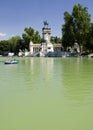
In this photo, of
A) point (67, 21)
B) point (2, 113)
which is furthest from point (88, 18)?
point (2, 113)

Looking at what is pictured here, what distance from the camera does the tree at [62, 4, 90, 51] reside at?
70250mm

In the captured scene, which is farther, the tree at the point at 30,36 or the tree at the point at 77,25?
the tree at the point at 30,36

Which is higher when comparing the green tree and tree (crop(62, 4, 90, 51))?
tree (crop(62, 4, 90, 51))

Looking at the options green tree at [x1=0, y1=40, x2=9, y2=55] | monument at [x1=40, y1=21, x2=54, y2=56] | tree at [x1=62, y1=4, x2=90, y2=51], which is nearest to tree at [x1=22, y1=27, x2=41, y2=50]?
monument at [x1=40, y1=21, x2=54, y2=56]

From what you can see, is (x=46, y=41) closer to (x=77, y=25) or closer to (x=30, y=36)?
(x=30, y=36)

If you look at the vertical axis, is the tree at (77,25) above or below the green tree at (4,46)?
above

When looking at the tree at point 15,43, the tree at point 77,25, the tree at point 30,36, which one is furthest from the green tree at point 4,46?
the tree at point 77,25

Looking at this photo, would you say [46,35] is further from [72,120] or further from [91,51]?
[72,120]

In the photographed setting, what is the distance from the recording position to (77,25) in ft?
235

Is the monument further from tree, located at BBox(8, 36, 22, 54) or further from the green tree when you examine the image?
the green tree

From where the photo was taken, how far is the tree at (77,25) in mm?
70250

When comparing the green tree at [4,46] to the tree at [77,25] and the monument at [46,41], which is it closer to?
the monument at [46,41]

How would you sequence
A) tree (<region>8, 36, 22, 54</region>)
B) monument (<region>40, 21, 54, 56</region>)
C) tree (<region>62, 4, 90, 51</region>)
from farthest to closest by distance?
tree (<region>8, 36, 22, 54</region>) → monument (<region>40, 21, 54, 56</region>) → tree (<region>62, 4, 90, 51</region>)

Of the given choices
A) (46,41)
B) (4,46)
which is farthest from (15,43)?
(46,41)
